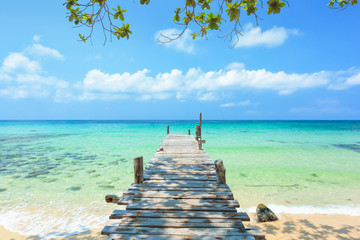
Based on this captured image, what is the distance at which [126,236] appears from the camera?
3.47 meters

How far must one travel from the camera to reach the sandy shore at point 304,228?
642 centimetres

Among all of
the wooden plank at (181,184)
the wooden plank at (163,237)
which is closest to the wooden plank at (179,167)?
the wooden plank at (181,184)

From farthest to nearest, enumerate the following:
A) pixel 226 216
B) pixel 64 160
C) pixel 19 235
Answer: pixel 64 160
pixel 19 235
pixel 226 216

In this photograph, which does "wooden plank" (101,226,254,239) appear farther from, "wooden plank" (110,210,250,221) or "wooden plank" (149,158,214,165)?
"wooden plank" (149,158,214,165)

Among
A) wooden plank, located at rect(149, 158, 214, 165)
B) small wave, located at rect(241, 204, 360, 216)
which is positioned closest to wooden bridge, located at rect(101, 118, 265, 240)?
wooden plank, located at rect(149, 158, 214, 165)

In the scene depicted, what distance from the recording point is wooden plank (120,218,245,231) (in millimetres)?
3785

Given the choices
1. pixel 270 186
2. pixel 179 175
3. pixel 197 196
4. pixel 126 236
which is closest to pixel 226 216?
pixel 197 196

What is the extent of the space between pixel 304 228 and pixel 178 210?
581 cm

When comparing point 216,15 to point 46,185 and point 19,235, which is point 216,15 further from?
point 46,185

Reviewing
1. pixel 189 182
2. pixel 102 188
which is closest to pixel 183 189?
pixel 189 182

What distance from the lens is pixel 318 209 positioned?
8.38 meters

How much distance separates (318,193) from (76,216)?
1255 centimetres

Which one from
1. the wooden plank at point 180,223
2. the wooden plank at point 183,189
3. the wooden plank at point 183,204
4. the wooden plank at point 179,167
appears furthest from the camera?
the wooden plank at point 179,167

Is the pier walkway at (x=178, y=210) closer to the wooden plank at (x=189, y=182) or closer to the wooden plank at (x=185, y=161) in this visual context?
the wooden plank at (x=189, y=182)
